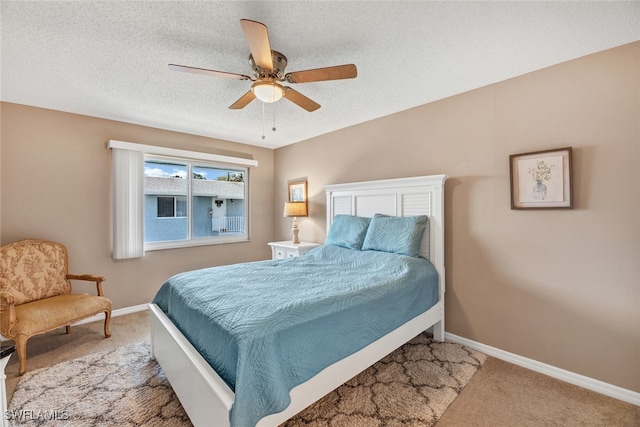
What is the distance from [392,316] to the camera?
195 centimetres

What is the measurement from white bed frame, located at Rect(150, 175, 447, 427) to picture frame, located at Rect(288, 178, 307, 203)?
64 centimetres

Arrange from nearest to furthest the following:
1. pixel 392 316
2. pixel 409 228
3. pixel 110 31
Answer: pixel 110 31
pixel 392 316
pixel 409 228

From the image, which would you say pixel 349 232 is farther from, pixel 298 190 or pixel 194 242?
pixel 194 242

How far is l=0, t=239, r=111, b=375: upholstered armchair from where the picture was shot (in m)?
2.11

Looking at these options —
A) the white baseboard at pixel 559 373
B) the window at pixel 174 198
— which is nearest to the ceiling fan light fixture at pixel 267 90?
the window at pixel 174 198

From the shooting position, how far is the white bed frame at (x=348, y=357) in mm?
1371

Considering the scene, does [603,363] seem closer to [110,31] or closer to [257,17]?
[257,17]

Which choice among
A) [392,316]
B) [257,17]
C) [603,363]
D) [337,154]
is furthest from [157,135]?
[603,363]

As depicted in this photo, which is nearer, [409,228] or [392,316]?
[392,316]

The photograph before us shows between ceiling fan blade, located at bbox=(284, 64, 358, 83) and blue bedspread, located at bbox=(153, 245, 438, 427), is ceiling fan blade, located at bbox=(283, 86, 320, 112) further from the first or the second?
blue bedspread, located at bbox=(153, 245, 438, 427)

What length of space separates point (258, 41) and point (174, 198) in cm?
303

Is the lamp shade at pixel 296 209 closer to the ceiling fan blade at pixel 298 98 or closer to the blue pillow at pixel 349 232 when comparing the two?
the blue pillow at pixel 349 232

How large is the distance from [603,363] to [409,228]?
163 cm

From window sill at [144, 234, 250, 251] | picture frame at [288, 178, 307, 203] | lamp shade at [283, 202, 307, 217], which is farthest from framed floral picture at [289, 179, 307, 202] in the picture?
window sill at [144, 234, 250, 251]
